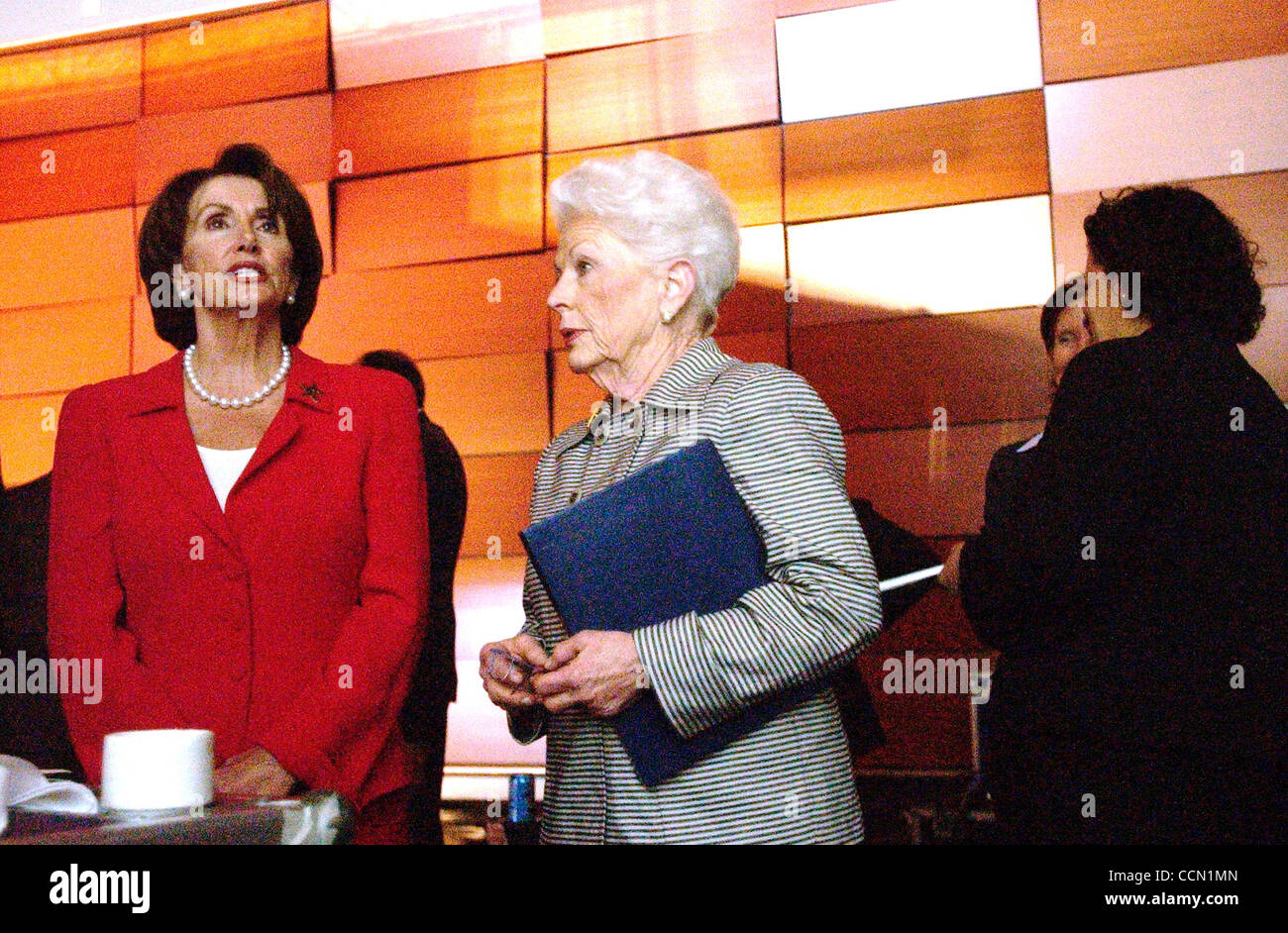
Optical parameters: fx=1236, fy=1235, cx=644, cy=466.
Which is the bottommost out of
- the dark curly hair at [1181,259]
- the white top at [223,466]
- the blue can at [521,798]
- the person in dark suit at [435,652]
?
the blue can at [521,798]

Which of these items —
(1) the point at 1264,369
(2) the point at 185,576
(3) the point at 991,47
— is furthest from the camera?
(3) the point at 991,47

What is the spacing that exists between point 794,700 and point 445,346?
265 cm

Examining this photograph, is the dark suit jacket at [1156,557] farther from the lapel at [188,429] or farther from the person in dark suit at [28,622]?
the person in dark suit at [28,622]

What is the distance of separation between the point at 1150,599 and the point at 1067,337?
4.12ft

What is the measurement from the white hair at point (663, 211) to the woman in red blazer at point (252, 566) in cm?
48

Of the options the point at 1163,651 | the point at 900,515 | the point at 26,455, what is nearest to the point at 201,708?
the point at 1163,651

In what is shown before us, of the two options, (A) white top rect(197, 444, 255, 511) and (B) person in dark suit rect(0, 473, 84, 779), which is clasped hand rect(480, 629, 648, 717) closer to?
(A) white top rect(197, 444, 255, 511)

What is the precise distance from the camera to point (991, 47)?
359 cm

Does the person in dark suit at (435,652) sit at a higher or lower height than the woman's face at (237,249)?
lower

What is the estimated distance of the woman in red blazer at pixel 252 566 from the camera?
1.75m

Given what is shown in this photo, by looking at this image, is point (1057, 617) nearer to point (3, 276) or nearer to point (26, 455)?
point (26, 455)

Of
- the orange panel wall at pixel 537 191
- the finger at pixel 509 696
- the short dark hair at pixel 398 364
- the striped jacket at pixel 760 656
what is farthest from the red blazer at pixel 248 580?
the orange panel wall at pixel 537 191

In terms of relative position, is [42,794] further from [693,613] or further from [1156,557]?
[1156,557]

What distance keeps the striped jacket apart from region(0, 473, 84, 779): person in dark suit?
109 centimetres
